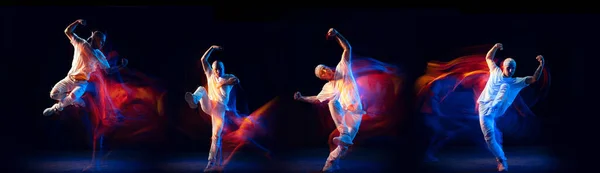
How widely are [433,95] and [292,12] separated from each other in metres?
1.85

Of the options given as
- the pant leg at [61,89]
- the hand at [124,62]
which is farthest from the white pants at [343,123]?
the pant leg at [61,89]

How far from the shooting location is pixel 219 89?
7.45 metres

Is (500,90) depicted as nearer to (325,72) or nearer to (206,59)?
(325,72)

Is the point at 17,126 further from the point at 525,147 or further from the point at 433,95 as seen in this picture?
the point at 525,147

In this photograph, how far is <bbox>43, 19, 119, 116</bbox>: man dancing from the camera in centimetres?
748

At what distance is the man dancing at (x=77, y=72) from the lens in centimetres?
748

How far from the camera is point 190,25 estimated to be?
7895mm

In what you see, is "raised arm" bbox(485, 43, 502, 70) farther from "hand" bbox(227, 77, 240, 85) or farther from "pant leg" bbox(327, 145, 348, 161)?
"hand" bbox(227, 77, 240, 85)

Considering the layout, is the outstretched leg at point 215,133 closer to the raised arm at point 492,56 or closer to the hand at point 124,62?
the hand at point 124,62

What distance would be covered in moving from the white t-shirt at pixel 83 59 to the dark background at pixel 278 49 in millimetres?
344

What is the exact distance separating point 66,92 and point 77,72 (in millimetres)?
247

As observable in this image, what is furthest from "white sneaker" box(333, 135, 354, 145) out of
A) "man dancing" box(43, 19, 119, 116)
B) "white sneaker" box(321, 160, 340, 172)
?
"man dancing" box(43, 19, 119, 116)

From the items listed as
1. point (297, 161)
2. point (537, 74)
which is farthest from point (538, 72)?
point (297, 161)

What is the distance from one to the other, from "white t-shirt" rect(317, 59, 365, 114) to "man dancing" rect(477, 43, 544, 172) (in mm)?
1333
